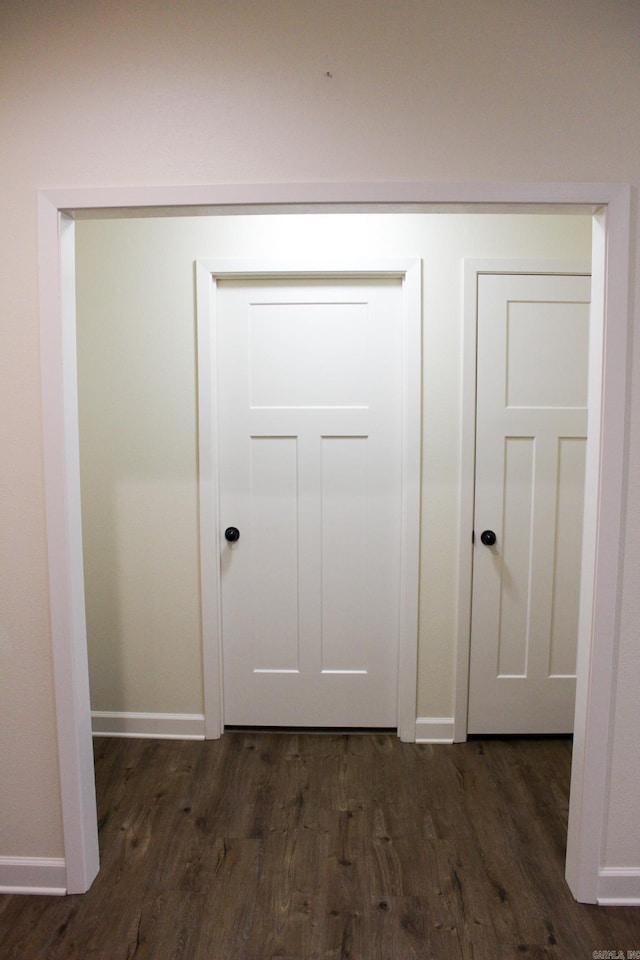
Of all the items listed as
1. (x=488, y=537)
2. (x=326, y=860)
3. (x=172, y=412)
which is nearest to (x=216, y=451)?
(x=172, y=412)

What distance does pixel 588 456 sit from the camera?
5.14ft

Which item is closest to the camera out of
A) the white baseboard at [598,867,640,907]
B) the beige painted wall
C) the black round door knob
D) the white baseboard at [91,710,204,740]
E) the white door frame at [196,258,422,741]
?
the beige painted wall

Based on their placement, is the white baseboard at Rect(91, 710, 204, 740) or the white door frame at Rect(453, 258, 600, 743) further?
the white baseboard at Rect(91, 710, 204, 740)

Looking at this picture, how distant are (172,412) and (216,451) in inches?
9.8

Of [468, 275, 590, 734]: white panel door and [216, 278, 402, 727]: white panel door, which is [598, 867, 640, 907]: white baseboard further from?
[216, 278, 402, 727]: white panel door

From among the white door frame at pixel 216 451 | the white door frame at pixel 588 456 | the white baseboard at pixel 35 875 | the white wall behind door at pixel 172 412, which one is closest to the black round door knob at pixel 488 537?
the white wall behind door at pixel 172 412

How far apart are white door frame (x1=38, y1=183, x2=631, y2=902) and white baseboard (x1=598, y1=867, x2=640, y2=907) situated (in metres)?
0.02

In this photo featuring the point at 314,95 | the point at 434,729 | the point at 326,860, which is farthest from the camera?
the point at 434,729

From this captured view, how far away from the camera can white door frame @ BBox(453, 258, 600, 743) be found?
220 centimetres

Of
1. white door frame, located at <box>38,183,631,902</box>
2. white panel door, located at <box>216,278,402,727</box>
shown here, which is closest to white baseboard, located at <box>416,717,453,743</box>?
white panel door, located at <box>216,278,402,727</box>

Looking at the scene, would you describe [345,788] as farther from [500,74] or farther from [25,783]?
[500,74]

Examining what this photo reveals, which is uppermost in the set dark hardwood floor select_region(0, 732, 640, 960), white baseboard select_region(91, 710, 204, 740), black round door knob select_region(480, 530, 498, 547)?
black round door knob select_region(480, 530, 498, 547)

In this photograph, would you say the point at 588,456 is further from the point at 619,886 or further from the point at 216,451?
the point at 216,451

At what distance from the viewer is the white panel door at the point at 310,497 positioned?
2.29m
